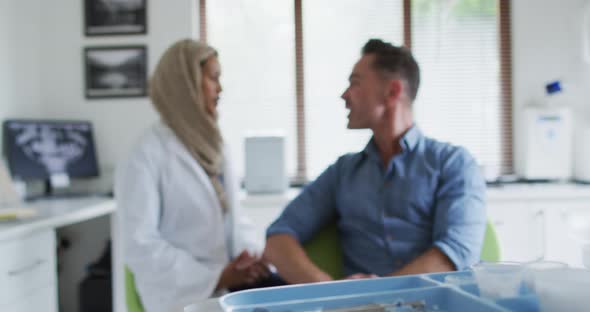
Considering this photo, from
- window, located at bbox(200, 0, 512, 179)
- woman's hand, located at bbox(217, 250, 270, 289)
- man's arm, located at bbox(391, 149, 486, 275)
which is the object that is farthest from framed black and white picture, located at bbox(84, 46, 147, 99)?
man's arm, located at bbox(391, 149, 486, 275)

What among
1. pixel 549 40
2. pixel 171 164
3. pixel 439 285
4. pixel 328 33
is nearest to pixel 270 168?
pixel 328 33

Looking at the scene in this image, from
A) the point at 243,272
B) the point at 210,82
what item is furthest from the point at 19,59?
the point at 243,272

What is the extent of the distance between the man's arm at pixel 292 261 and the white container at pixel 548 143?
226 centimetres

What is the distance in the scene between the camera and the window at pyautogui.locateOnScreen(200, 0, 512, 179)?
11.7ft

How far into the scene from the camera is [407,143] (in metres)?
1.69

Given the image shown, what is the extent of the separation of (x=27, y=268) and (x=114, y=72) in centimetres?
167

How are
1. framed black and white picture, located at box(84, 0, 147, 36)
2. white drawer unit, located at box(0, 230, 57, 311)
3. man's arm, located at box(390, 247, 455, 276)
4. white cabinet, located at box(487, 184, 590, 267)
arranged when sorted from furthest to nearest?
framed black and white picture, located at box(84, 0, 147, 36), white cabinet, located at box(487, 184, 590, 267), white drawer unit, located at box(0, 230, 57, 311), man's arm, located at box(390, 247, 455, 276)

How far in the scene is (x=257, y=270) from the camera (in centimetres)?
182

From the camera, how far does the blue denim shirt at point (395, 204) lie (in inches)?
62.6

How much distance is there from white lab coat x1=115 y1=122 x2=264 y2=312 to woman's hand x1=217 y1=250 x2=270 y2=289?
0.03 m

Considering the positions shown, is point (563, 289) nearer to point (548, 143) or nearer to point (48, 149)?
point (548, 143)

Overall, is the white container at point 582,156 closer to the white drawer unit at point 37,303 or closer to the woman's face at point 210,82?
the woman's face at point 210,82

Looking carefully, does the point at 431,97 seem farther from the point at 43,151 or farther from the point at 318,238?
the point at 43,151

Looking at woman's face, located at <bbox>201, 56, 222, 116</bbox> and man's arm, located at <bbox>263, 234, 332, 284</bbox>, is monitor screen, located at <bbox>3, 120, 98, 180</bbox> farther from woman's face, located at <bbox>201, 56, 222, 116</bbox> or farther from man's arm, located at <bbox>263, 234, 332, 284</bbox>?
man's arm, located at <bbox>263, 234, 332, 284</bbox>
